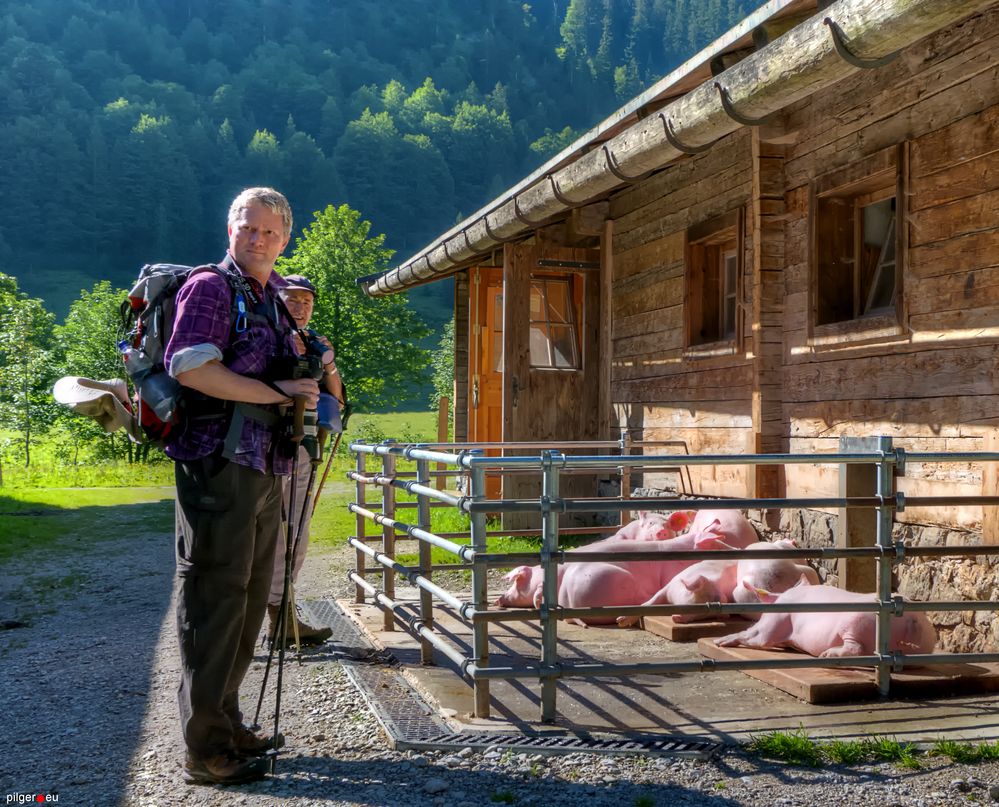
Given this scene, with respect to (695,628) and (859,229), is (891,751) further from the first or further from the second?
(859,229)

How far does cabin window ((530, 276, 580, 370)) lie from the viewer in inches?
421

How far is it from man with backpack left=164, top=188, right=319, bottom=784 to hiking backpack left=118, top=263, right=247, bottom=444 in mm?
29

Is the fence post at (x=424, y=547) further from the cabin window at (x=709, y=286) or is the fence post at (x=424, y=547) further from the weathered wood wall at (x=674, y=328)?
the cabin window at (x=709, y=286)

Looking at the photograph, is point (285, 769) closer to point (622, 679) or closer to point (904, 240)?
point (622, 679)

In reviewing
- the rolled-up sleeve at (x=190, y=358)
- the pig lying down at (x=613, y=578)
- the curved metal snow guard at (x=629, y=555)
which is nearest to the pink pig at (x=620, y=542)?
the pig lying down at (x=613, y=578)

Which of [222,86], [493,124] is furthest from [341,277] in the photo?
[222,86]

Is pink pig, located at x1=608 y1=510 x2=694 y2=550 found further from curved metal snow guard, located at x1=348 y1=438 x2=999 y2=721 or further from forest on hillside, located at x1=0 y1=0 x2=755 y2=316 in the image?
forest on hillside, located at x1=0 y1=0 x2=755 y2=316

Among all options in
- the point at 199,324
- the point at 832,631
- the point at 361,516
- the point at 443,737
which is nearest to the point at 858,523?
the point at 832,631

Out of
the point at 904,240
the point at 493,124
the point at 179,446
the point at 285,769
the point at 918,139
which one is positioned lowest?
the point at 285,769

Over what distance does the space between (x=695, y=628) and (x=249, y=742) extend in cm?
284

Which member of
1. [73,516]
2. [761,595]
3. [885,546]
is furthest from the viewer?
[73,516]

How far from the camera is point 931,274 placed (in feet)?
18.6

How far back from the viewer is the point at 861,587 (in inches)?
222

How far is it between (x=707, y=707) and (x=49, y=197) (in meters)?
108
